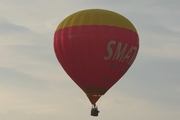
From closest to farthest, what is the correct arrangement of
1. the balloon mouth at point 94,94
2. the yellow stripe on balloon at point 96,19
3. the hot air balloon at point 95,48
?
the hot air balloon at point 95,48
the yellow stripe on balloon at point 96,19
the balloon mouth at point 94,94

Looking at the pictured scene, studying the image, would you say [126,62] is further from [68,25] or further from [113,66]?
[68,25]

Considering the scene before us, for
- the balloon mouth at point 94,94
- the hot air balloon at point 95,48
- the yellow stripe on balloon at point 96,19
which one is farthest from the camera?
the balloon mouth at point 94,94

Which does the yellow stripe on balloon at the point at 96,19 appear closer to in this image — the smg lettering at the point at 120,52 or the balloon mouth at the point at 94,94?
the smg lettering at the point at 120,52

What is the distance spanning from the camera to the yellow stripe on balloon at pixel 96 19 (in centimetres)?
7281

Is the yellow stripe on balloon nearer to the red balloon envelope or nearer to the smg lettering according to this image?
the red balloon envelope

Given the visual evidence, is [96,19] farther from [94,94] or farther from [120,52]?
[94,94]

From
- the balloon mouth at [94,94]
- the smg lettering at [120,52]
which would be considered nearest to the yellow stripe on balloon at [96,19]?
the smg lettering at [120,52]

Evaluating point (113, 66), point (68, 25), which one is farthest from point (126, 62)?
point (68, 25)

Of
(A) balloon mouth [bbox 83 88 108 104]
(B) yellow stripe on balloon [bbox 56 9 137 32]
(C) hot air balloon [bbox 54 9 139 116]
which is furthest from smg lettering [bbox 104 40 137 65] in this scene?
(A) balloon mouth [bbox 83 88 108 104]

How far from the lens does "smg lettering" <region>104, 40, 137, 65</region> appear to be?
72.4 meters

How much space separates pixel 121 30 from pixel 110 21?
1255 mm

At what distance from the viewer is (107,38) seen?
237 ft

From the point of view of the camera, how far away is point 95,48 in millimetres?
72062

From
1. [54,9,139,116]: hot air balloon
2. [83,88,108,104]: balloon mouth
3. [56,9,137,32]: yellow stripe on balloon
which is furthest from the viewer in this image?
[83,88,108,104]: balloon mouth
